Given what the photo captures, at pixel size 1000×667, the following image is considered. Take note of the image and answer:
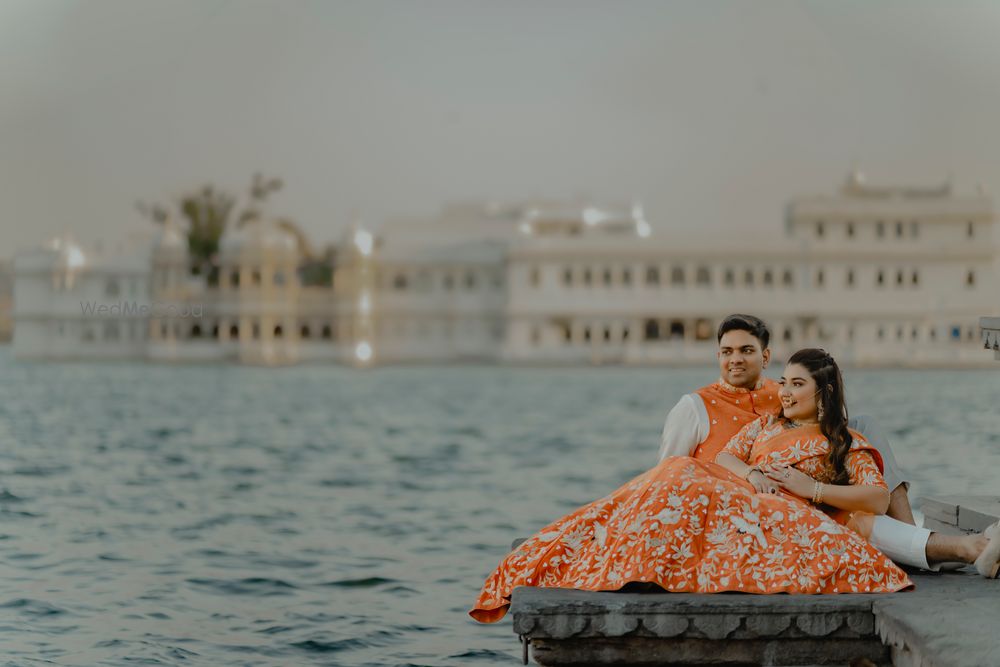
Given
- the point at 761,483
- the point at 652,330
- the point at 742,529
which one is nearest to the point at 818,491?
the point at 761,483

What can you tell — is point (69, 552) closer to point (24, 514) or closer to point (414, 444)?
point (24, 514)

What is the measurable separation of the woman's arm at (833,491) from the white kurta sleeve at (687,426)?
233 millimetres

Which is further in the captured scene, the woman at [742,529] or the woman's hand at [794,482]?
the woman's hand at [794,482]

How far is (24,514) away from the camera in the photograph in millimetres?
7781

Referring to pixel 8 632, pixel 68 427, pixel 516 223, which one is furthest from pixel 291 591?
pixel 516 223

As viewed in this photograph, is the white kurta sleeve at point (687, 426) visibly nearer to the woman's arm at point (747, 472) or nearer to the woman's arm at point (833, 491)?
the woman's arm at point (747, 472)

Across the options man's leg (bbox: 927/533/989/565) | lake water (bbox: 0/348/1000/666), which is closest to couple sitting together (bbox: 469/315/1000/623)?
man's leg (bbox: 927/533/989/565)

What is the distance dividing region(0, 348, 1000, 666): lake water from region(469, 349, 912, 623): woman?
1.05 metres

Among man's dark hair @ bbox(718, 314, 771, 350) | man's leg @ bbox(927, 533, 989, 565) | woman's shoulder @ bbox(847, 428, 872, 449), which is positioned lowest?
man's leg @ bbox(927, 533, 989, 565)

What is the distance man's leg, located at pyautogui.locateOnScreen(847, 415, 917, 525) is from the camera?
3.11 metres

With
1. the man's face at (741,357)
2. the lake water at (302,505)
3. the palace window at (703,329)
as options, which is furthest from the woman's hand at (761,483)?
the palace window at (703,329)

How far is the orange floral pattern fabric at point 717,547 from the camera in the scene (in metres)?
2.82

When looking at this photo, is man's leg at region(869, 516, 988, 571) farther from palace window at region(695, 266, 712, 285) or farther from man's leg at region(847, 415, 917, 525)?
palace window at region(695, 266, 712, 285)

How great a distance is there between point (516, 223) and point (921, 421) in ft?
84.7
